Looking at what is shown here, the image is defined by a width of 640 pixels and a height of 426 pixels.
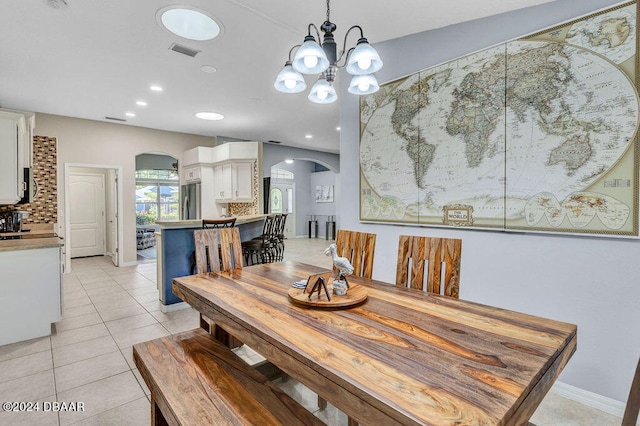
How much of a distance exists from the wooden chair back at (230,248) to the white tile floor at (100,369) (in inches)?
33.3

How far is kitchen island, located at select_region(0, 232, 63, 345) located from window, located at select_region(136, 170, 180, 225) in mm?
7755

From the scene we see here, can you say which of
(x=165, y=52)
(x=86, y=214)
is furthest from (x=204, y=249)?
(x=86, y=214)

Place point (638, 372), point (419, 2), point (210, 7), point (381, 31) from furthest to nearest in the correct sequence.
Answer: point (381, 31) < point (210, 7) < point (419, 2) < point (638, 372)

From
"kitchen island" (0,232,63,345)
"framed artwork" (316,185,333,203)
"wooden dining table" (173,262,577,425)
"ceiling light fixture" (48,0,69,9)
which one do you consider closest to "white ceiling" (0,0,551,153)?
"ceiling light fixture" (48,0,69,9)

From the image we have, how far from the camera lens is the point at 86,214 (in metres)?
7.41

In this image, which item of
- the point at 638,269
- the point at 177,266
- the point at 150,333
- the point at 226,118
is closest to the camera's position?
the point at 638,269

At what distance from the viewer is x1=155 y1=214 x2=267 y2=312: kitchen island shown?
3.57 m

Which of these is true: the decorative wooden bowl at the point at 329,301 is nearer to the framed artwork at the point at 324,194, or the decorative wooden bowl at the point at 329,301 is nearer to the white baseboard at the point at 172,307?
the white baseboard at the point at 172,307

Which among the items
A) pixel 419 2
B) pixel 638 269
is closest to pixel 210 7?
pixel 419 2

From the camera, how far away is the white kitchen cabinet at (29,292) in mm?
2662

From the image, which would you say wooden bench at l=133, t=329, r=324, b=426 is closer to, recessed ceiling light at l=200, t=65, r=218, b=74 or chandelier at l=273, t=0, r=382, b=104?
chandelier at l=273, t=0, r=382, b=104

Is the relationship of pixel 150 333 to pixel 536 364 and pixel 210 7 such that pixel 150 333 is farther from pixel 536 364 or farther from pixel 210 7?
pixel 536 364

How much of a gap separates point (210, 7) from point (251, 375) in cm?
266

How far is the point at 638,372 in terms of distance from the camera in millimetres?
897
